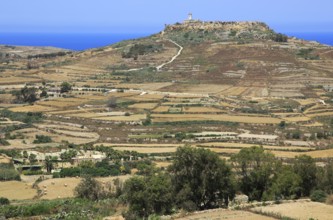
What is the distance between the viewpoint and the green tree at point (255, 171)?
35469 millimetres

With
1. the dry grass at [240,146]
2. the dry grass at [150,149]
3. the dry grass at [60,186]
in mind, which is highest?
the dry grass at [240,146]

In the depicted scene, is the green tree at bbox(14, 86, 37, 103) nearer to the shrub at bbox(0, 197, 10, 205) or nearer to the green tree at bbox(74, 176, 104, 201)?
the green tree at bbox(74, 176, 104, 201)

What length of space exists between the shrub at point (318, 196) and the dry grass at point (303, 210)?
76 cm

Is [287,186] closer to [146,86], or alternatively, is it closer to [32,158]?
[32,158]

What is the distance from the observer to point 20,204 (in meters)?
35.6

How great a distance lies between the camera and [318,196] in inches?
1297

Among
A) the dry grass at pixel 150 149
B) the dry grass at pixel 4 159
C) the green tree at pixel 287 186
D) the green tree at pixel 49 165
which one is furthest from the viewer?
the dry grass at pixel 150 149

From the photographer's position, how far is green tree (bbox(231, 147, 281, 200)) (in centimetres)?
3547

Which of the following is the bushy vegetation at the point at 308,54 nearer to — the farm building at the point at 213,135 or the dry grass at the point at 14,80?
the dry grass at the point at 14,80

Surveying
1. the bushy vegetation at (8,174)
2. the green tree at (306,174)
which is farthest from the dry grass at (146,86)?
the green tree at (306,174)

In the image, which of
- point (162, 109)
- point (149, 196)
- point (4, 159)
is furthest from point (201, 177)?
point (162, 109)

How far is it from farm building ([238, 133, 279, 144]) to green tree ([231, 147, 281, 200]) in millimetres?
19166

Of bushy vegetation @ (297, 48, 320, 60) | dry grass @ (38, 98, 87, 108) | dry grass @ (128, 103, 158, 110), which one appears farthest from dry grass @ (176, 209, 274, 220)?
bushy vegetation @ (297, 48, 320, 60)

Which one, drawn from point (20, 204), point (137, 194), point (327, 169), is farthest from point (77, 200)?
point (327, 169)
